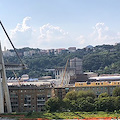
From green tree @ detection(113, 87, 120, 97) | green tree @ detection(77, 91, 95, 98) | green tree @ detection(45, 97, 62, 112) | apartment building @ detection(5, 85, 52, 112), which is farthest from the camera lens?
apartment building @ detection(5, 85, 52, 112)

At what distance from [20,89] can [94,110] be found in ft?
46.1

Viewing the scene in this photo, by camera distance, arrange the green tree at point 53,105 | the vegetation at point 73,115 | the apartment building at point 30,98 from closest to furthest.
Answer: the vegetation at point 73,115, the green tree at point 53,105, the apartment building at point 30,98

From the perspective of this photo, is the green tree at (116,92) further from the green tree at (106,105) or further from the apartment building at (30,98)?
the apartment building at (30,98)

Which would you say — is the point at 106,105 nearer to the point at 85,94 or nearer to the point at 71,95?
the point at 85,94

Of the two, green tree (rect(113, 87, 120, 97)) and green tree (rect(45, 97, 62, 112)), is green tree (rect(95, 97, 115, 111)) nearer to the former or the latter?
green tree (rect(113, 87, 120, 97))

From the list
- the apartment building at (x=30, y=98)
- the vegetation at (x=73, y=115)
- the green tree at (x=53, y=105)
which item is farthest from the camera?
the apartment building at (x=30, y=98)

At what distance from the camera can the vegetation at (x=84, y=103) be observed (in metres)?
40.3

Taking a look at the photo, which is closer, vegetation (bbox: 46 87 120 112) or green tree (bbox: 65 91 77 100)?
vegetation (bbox: 46 87 120 112)

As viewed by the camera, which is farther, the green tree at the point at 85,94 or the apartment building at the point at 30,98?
the apartment building at the point at 30,98

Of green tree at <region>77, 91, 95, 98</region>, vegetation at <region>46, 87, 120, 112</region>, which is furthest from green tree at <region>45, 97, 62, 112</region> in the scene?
green tree at <region>77, 91, 95, 98</region>

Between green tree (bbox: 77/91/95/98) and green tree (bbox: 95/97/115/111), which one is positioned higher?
green tree (bbox: 77/91/95/98)

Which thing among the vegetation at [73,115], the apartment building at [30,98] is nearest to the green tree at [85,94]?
the vegetation at [73,115]

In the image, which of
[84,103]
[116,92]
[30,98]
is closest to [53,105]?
[84,103]

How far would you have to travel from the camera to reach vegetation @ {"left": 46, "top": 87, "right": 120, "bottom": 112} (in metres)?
40.3
